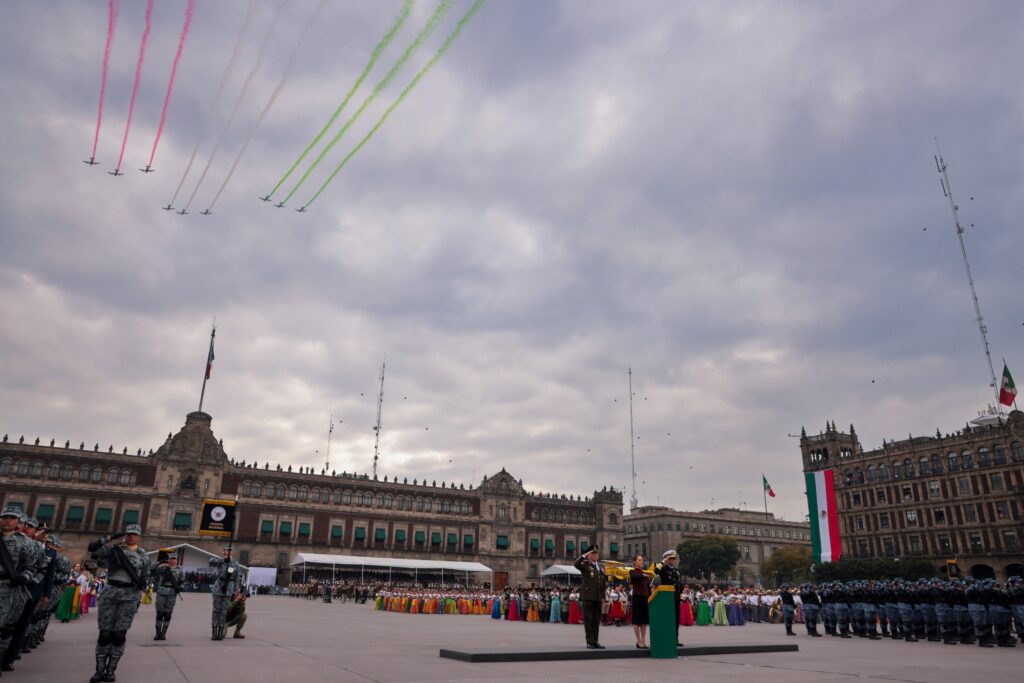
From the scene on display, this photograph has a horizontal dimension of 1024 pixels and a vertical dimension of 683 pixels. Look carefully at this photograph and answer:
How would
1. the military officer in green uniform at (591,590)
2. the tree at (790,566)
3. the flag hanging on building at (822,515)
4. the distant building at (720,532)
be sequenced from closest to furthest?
the military officer in green uniform at (591,590)
the flag hanging on building at (822,515)
the tree at (790,566)
the distant building at (720,532)

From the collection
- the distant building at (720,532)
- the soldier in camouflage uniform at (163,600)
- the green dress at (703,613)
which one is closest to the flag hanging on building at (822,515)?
the green dress at (703,613)

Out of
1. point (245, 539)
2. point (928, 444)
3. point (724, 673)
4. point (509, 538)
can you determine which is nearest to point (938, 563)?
point (928, 444)

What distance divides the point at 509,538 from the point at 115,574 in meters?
64.6

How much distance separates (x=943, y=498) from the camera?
64.2 m

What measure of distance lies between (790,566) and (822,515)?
56044mm

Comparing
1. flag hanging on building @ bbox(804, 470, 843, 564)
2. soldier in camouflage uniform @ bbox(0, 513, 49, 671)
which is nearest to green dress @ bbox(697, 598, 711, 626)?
flag hanging on building @ bbox(804, 470, 843, 564)

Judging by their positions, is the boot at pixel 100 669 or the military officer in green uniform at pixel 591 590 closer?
the boot at pixel 100 669

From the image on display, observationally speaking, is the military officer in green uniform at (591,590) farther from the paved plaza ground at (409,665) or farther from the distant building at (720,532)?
the distant building at (720,532)

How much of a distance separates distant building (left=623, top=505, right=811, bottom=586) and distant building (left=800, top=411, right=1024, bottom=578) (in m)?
24.7

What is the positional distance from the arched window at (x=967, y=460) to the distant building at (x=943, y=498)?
0.27 feet

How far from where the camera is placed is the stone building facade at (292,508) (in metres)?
53.4

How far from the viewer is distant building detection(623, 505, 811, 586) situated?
3738 inches

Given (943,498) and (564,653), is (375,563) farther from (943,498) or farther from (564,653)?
(943,498)

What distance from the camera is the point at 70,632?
13.4m
